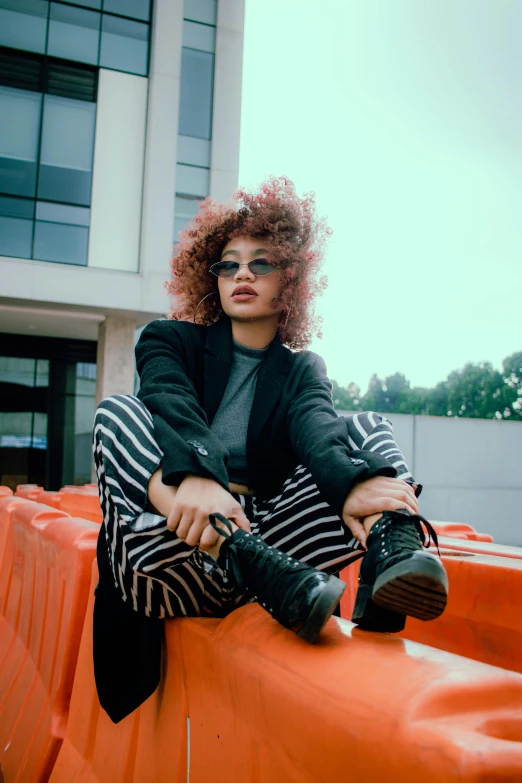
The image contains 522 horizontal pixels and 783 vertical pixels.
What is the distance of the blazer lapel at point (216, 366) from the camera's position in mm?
2164

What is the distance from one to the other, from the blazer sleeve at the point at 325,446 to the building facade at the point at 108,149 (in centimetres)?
1300

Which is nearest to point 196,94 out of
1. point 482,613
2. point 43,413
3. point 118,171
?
point 118,171

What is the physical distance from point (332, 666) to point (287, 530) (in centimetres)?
77

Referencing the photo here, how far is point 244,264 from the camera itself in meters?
2.47

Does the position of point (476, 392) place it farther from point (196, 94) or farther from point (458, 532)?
point (458, 532)

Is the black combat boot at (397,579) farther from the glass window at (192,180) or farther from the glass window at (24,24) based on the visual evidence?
the glass window at (24,24)

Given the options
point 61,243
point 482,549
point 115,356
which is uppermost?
point 61,243

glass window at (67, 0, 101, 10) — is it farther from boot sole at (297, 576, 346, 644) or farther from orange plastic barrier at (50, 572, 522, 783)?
boot sole at (297, 576, 346, 644)

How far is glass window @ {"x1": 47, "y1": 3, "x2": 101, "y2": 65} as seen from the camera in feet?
50.1

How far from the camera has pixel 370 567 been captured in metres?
1.43

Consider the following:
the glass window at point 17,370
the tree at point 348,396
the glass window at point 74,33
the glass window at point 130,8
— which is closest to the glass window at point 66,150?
the glass window at point 74,33

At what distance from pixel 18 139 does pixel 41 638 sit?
15.0 meters

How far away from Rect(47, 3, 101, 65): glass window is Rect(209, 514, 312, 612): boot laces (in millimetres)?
16539

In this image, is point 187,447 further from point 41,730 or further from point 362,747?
point 41,730
